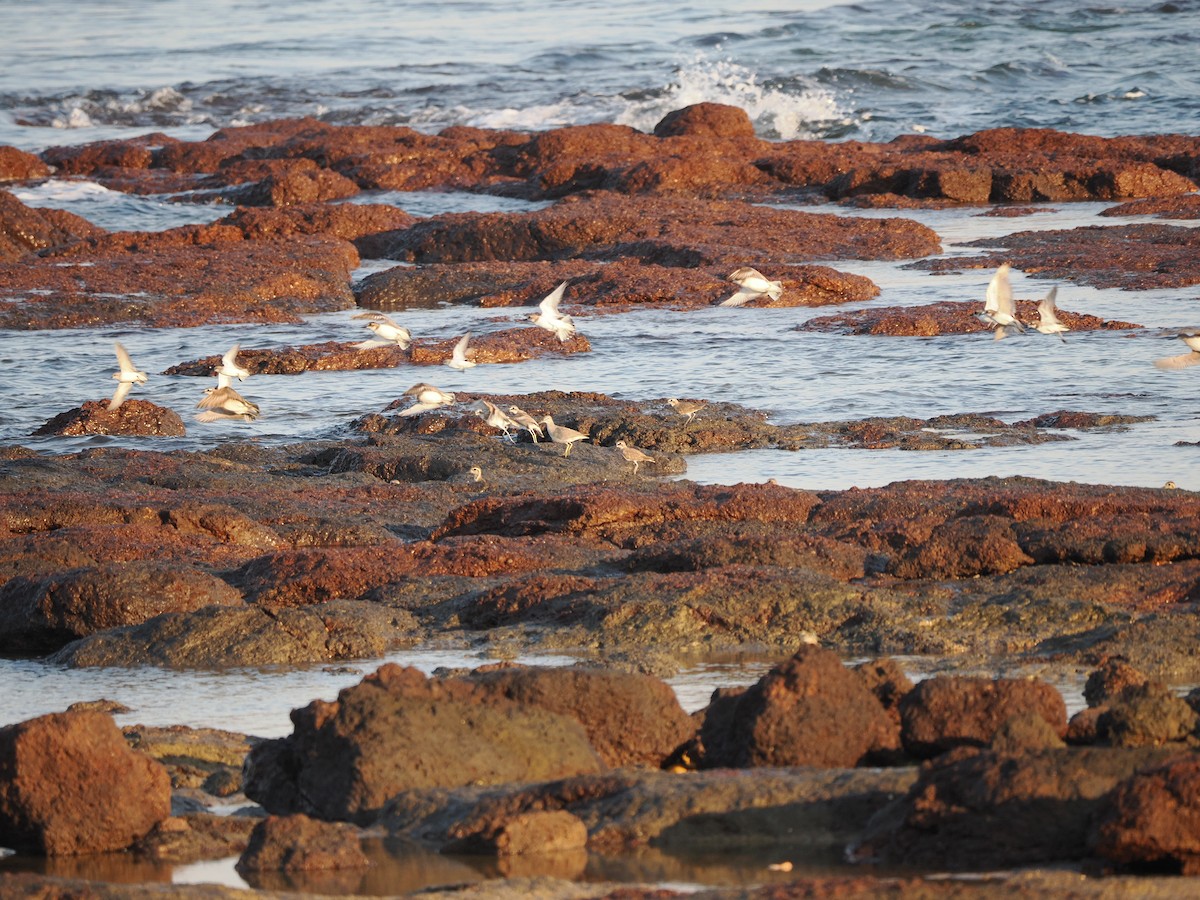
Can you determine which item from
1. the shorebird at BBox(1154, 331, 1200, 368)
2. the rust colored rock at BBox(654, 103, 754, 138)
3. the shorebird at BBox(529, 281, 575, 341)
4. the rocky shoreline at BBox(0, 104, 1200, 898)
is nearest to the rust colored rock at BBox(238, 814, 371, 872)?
the rocky shoreline at BBox(0, 104, 1200, 898)

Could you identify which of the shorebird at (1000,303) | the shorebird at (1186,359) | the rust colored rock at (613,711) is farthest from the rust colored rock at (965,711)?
the shorebird at (1000,303)

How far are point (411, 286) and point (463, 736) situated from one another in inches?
582

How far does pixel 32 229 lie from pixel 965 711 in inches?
781

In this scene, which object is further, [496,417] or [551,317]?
[551,317]

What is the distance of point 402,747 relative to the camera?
4875 millimetres

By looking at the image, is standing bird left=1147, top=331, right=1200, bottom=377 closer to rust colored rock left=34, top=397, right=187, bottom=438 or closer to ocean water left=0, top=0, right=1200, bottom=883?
ocean water left=0, top=0, right=1200, bottom=883

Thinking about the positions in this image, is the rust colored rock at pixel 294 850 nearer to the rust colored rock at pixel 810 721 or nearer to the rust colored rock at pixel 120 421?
the rust colored rock at pixel 810 721

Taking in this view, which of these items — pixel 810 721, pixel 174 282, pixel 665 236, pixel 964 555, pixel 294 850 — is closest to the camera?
pixel 294 850

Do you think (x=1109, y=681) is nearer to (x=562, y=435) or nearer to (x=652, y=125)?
(x=562, y=435)

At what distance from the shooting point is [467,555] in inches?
324

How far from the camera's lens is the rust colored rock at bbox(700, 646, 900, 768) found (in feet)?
16.4

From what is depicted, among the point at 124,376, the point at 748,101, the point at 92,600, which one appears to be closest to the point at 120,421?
the point at 124,376

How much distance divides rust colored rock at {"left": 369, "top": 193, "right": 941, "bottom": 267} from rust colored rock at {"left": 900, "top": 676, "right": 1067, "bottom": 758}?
48.2 ft

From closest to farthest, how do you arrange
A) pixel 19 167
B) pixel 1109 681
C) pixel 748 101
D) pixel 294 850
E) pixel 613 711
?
pixel 294 850, pixel 613 711, pixel 1109 681, pixel 19 167, pixel 748 101
